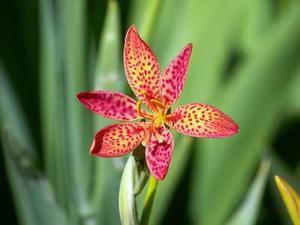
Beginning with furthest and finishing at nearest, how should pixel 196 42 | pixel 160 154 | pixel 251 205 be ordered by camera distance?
pixel 196 42
pixel 251 205
pixel 160 154

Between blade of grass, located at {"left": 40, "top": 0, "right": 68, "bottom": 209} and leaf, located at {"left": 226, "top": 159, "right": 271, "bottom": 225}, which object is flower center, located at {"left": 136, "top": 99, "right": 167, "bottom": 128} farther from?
blade of grass, located at {"left": 40, "top": 0, "right": 68, "bottom": 209}

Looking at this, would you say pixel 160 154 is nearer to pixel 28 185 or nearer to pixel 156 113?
pixel 156 113

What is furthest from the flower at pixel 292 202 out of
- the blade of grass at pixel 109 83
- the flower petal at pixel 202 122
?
the blade of grass at pixel 109 83

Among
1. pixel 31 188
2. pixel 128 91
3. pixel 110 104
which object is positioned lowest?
pixel 31 188

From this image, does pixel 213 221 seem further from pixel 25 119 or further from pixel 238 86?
pixel 25 119

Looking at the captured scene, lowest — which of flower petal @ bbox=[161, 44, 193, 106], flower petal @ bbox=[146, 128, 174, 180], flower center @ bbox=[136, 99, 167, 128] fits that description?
flower petal @ bbox=[146, 128, 174, 180]

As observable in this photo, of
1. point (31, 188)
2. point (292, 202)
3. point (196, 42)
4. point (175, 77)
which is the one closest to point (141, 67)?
point (175, 77)

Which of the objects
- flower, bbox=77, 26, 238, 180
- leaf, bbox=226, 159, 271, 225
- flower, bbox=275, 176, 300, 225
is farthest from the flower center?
leaf, bbox=226, 159, 271, 225
